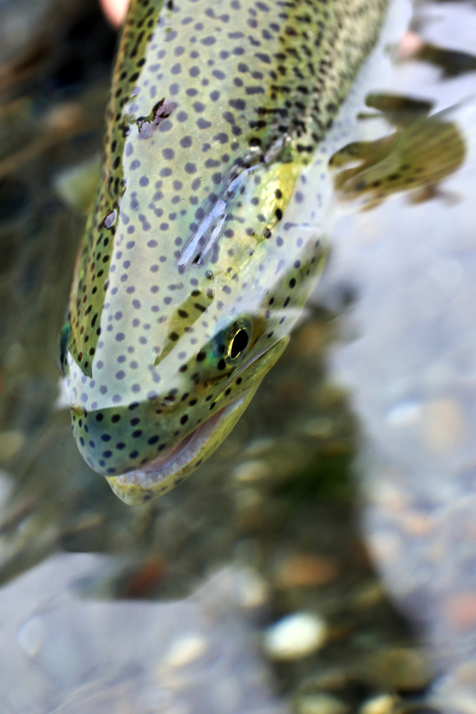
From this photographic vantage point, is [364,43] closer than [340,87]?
No

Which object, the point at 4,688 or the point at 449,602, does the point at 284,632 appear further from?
the point at 4,688

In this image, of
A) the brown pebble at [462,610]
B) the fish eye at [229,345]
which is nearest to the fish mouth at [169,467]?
the fish eye at [229,345]

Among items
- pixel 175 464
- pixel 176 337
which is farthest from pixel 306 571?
pixel 176 337

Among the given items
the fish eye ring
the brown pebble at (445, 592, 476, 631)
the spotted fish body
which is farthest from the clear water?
the fish eye ring

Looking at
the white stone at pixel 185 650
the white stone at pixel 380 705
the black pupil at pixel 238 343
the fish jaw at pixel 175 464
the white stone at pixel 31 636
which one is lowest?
the white stone at pixel 380 705

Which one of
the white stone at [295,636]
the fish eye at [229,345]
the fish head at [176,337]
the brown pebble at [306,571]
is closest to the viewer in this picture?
the fish head at [176,337]

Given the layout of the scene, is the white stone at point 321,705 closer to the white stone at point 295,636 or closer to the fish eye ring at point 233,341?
the white stone at point 295,636

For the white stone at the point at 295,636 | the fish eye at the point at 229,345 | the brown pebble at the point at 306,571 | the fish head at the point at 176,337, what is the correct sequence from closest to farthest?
the fish head at the point at 176,337, the fish eye at the point at 229,345, the white stone at the point at 295,636, the brown pebble at the point at 306,571

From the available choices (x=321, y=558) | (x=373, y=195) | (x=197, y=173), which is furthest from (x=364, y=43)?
(x=321, y=558)
